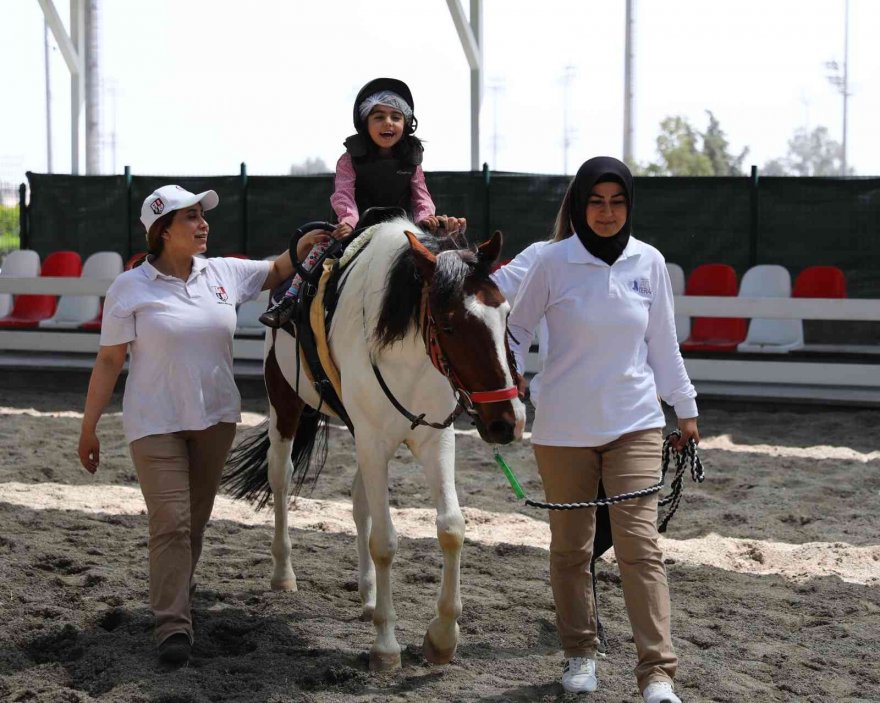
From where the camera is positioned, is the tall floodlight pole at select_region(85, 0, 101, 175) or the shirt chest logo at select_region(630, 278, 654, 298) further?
the tall floodlight pole at select_region(85, 0, 101, 175)

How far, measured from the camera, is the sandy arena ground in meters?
3.82

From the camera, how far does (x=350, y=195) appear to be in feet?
16.4

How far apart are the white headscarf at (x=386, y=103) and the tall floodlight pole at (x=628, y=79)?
14.9m

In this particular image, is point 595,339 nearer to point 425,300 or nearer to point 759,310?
point 425,300

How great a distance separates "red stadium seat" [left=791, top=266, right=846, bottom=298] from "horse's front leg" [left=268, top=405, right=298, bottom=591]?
268 inches

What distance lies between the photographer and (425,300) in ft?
12.2

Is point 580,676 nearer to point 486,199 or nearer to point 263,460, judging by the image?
point 263,460

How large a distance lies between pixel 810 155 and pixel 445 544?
80724mm

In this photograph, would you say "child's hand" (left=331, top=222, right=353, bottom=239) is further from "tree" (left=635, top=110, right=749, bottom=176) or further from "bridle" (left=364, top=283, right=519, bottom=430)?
"tree" (left=635, top=110, right=749, bottom=176)

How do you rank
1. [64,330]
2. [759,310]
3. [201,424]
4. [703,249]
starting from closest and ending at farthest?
1. [201,424]
2. [759,310]
3. [703,249]
4. [64,330]

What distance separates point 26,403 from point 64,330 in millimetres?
2304

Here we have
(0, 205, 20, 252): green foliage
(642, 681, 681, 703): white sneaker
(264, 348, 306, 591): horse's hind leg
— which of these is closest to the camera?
(642, 681, 681, 703): white sneaker

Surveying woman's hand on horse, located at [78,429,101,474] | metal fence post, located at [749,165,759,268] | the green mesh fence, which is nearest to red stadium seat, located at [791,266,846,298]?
the green mesh fence

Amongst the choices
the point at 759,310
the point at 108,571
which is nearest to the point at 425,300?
the point at 108,571
